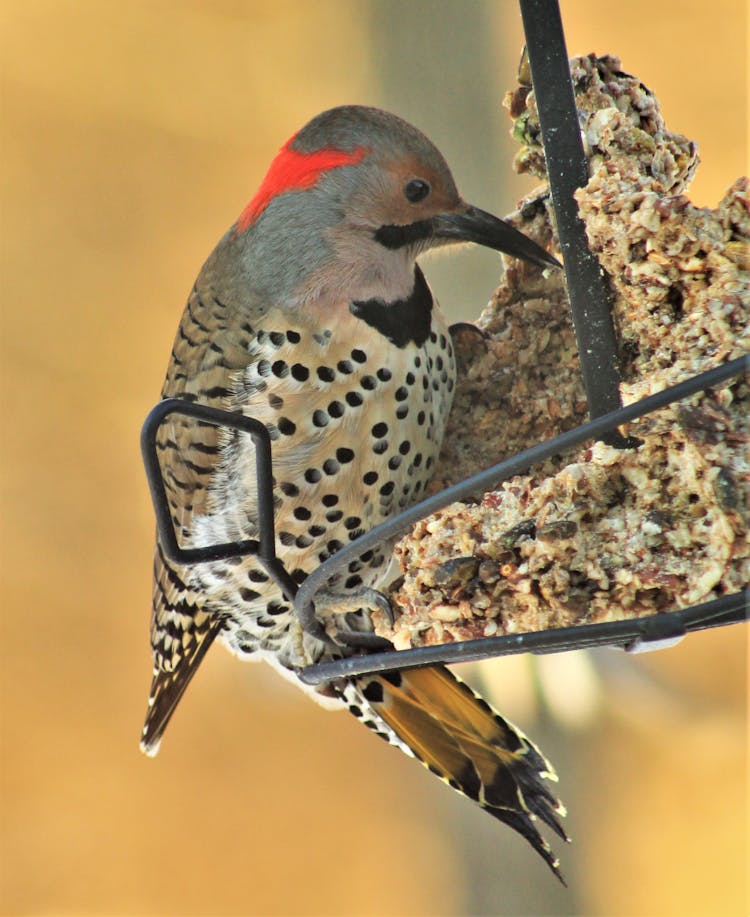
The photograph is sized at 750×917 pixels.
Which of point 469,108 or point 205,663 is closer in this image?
point 469,108

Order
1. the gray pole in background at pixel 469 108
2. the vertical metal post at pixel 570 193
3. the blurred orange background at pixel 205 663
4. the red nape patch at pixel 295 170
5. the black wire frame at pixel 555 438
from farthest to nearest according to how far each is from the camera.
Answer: the blurred orange background at pixel 205 663, the gray pole in background at pixel 469 108, the red nape patch at pixel 295 170, the vertical metal post at pixel 570 193, the black wire frame at pixel 555 438

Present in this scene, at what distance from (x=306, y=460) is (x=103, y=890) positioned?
3.25 meters

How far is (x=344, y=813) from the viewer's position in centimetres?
447

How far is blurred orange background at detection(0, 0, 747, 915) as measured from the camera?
3.70 metres

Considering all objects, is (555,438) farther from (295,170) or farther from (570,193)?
(295,170)

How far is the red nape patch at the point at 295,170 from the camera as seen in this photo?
2002 millimetres

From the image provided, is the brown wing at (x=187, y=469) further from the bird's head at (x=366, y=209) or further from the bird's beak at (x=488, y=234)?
the bird's beak at (x=488, y=234)

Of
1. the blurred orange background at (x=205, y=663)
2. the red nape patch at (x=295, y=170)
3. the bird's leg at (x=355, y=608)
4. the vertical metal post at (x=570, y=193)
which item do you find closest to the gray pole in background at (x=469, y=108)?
the blurred orange background at (x=205, y=663)

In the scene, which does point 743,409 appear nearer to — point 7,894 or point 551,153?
point 551,153

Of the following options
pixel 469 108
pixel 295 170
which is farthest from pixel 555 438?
pixel 469 108

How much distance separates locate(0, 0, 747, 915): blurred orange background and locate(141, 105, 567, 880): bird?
4.47ft

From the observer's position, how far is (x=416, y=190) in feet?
6.48

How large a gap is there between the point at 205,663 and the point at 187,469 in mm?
2321

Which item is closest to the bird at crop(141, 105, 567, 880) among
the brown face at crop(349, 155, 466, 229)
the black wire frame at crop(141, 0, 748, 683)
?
the brown face at crop(349, 155, 466, 229)
